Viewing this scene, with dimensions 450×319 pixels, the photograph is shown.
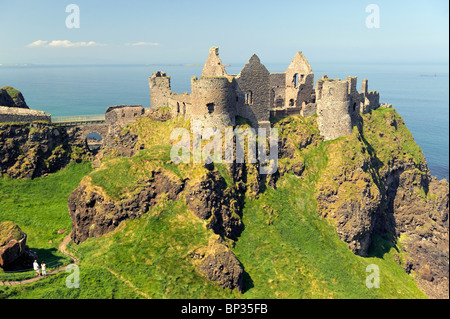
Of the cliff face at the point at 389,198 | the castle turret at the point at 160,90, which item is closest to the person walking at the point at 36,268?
the castle turret at the point at 160,90

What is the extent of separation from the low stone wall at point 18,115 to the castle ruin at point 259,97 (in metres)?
17.7

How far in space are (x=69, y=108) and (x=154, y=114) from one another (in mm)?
123210

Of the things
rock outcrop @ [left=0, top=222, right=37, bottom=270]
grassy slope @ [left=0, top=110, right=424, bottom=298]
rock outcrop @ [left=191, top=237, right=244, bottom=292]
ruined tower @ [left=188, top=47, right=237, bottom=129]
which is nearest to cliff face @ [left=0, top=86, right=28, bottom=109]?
grassy slope @ [left=0, top=110, right=424, bottom=298]

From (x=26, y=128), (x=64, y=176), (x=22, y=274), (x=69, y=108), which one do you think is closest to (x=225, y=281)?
(x=22, y=274)

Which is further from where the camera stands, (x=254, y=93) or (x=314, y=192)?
(x=314, y=192)

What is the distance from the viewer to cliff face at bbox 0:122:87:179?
178 feet

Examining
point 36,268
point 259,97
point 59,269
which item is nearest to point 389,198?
point 259,97

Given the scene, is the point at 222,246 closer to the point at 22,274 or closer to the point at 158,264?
the point at 158,264

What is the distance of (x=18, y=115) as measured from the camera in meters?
56.2

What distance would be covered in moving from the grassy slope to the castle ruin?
228 inches

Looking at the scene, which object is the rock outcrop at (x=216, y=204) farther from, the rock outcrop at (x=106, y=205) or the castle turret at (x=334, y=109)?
the castle turret at (x=334, y=109)

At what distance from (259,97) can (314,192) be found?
1589cm

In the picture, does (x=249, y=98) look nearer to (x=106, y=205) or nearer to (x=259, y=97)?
(x=259, y=97)

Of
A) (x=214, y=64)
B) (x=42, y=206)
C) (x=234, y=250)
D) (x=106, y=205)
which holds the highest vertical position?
(x=214, y=64)
